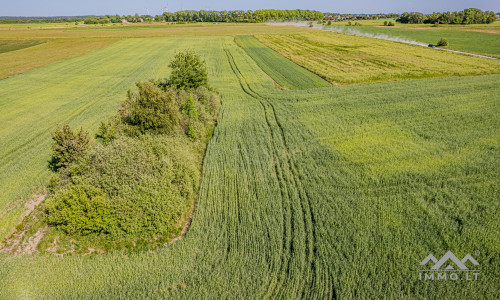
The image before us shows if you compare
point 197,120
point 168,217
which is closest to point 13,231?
point 168,217

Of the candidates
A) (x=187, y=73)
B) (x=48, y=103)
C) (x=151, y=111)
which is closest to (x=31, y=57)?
(x=48, y=103)

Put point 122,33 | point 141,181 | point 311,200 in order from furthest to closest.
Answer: point 122,33 < point 311,200 < point 141,181

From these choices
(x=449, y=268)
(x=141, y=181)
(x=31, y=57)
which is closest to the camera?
(x=449, y=268)

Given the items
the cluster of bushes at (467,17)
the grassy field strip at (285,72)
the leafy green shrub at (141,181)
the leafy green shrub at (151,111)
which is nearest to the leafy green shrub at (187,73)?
the leafy green shrub at (151,111)

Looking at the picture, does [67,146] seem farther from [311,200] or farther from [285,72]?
[285,72]

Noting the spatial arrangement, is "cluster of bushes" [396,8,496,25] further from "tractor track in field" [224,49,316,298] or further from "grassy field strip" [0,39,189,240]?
"tractor track in field" [224,49,316,298]

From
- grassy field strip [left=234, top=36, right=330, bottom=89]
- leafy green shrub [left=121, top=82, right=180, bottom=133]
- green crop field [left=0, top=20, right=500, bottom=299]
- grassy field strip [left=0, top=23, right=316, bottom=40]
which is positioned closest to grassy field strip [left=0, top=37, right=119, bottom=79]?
green crop field [left=0, top=20, right=500, bottom=299]

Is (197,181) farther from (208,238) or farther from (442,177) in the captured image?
(442,177)

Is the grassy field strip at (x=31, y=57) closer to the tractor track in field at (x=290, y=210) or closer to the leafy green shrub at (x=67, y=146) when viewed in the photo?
the leafy green shrub at (x=67, y=146)
